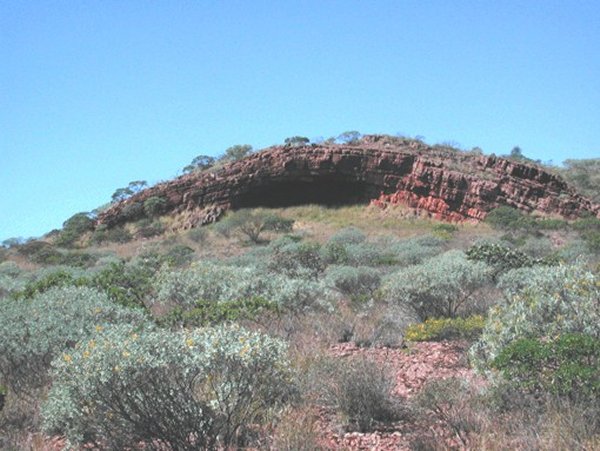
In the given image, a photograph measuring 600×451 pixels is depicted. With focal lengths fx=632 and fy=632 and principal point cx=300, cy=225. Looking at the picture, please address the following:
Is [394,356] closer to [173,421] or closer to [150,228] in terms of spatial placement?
[173,421]

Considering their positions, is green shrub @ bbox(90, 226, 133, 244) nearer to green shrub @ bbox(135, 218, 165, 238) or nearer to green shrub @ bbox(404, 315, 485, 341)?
green shrub @ bbox(135, 218, 165, 238)

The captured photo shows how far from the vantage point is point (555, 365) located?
521 cm

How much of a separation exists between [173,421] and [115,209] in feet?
139

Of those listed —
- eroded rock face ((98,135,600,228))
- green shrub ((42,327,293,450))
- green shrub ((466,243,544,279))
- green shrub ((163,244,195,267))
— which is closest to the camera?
green shrub ((42,327,293,450))

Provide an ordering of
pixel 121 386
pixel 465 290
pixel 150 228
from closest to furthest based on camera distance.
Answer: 1. pixel 121 386
2. pixel 465 290
3. pixel 150 228

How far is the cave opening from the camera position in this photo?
4247cm

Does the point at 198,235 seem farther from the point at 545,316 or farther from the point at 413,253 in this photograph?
the point at 545,316

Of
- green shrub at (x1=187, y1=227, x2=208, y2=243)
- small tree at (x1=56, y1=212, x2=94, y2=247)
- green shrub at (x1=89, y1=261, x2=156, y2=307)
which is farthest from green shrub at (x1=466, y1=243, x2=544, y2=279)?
small tree at (x1=56, y1=212, x2=94, y2=247)

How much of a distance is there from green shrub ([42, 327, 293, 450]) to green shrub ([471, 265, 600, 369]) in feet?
7.13

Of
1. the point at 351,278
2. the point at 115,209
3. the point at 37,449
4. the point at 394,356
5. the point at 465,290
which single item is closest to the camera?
the point at 37,449

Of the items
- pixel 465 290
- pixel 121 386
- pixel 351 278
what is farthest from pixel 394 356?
pixel 351 278

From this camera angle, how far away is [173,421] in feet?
15.6

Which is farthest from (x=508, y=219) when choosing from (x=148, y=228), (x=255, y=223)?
(x=148, y=228)

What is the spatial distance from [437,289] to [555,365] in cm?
507
